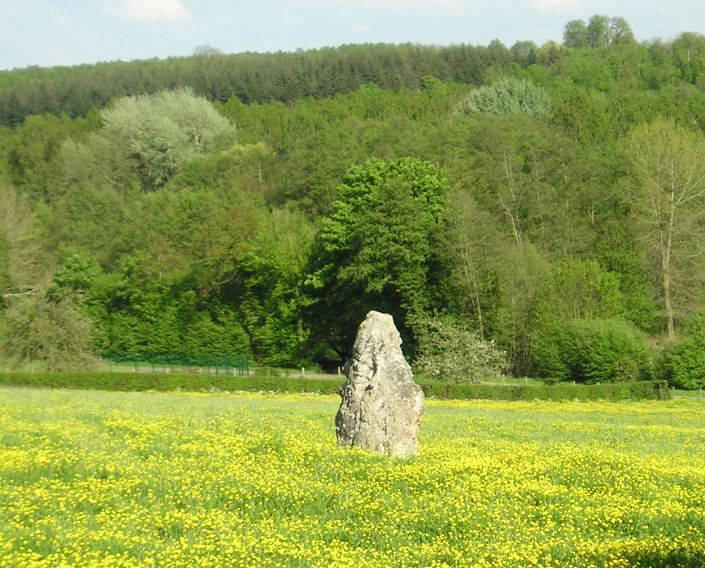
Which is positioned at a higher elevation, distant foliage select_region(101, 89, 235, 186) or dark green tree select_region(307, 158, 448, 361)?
distant foliage select_region(101, 89, 235, 186)

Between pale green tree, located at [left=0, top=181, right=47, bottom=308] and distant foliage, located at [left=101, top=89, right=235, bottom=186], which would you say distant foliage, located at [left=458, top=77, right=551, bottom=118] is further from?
pale green tree, located at [left=0, top=181, right=47, bottom=308]

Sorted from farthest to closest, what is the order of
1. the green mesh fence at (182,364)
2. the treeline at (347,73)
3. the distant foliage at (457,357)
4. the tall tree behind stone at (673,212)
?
the treeline at (347,73) → the green mesh fence at (182,364) → the tall tree behind stone at (673,212) → the distant foliage at (457,357)

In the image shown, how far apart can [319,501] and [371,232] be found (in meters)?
56.2

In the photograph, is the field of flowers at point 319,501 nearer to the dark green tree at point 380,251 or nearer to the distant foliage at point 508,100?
the dark green tree at point 380,251

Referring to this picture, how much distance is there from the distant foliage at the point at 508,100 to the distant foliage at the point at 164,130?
1491 inches

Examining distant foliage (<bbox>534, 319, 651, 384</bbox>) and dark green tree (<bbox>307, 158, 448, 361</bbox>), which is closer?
distant foliage (<bbox>534, 319, 651, 384</bbox>)

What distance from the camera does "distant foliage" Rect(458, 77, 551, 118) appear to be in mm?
122500

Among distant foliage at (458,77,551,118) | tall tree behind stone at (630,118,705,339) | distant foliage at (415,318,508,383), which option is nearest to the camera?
distant foliage at (415,318,508,383)

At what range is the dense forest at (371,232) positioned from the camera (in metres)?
67.2

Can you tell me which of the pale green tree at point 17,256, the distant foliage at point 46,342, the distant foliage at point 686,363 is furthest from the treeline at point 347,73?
the distant foliage at point 46,342

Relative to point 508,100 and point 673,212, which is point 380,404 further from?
point 508,100

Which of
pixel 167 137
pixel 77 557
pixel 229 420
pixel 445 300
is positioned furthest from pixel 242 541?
pixel 167 137

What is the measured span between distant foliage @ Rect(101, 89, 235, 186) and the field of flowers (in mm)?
100378

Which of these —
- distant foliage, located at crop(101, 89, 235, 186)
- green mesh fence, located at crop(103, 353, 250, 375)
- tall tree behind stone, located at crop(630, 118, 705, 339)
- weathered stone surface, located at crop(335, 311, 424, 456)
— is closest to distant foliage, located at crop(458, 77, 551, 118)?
distant foliage, located at crop(101, 89, 235, 186)
